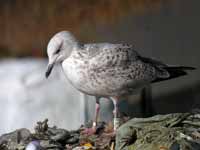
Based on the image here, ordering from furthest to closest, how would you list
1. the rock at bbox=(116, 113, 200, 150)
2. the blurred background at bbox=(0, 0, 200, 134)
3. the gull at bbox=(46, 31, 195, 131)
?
the blurred background at bbox=(0, 0, 200, 134) → the gull at bbox=(46, 31, 195, 131) → the rock at bbox=(116, 113, 200, 150)

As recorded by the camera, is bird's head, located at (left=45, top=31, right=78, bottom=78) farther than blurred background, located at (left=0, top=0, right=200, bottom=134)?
No

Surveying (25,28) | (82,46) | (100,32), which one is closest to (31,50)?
(25,28)

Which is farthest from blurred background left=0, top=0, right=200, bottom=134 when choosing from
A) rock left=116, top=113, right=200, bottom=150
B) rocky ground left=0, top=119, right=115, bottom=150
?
rock left=116, top=113, right=200, bottom=150

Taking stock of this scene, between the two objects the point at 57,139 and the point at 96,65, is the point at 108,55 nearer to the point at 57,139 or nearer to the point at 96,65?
the point at 96,65

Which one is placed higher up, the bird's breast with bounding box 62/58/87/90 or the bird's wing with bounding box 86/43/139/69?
the bird's wing with bounding box 86/43/139/69

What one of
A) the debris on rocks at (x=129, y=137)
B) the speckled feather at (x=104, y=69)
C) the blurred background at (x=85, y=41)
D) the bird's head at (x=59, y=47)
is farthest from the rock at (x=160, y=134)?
the blurred background at (x=85, y=41)

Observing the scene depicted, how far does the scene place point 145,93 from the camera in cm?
302

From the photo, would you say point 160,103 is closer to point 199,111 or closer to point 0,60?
point 0,60

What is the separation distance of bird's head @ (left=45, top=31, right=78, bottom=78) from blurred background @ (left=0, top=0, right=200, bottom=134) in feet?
3.70

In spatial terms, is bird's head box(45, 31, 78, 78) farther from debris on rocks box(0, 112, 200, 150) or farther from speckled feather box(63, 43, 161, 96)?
debris on rocks box(0, 112, 200, 150)

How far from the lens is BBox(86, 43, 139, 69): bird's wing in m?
1.60

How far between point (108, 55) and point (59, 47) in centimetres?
12

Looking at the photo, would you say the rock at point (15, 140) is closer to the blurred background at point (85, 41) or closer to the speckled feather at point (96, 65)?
the speckled feather at point (96, 65)

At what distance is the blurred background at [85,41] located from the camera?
8.96 ft
